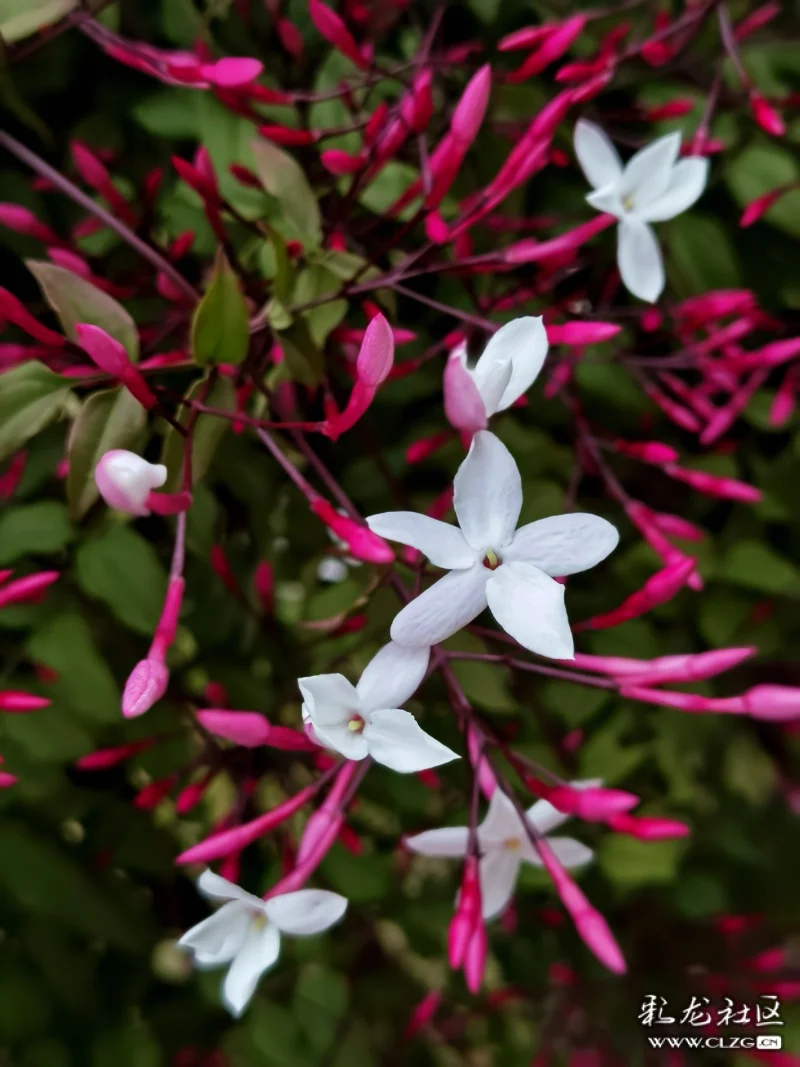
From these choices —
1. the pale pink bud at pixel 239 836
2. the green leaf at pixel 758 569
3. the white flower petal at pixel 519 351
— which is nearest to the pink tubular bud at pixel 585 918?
the pale pink bud at pixel 239 836

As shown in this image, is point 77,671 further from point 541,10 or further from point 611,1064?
point 611,1064

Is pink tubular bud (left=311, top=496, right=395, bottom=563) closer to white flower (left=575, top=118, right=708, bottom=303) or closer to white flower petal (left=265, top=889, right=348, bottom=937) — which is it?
white flower petal (left=265, top=889, right=348, bottom=937)

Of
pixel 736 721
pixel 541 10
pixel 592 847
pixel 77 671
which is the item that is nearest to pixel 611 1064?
pixel 592 847

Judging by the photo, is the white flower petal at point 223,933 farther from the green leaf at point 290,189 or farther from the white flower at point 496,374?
the green leaf at point 290,189

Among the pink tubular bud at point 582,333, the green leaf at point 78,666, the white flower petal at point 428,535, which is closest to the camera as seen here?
the white flower petal at point 428,535

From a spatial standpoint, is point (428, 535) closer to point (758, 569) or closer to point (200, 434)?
point (200, 434)

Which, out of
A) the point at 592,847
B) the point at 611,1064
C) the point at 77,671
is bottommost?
the point at 611,1064

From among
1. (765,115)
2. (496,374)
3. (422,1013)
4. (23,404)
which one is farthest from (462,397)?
(422,1013)
